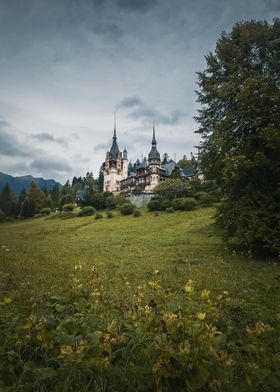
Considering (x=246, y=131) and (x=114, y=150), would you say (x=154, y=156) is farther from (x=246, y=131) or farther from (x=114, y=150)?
(x=246, y=131)

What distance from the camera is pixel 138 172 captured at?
379 ft

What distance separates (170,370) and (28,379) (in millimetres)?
1521

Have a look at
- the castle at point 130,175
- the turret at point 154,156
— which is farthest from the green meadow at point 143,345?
the turret at point 154,156

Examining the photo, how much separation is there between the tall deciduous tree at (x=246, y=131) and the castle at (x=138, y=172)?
78171 millimetres

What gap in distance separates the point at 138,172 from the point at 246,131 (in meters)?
99.0

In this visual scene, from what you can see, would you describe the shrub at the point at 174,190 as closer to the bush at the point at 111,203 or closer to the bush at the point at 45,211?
the bush at the point at 111,203

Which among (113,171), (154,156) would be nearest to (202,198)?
(154,156)

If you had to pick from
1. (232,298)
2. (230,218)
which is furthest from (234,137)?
(232,298)

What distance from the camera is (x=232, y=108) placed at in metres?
17.5

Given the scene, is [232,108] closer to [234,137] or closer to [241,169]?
[234,137]

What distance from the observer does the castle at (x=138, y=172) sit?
10500cm

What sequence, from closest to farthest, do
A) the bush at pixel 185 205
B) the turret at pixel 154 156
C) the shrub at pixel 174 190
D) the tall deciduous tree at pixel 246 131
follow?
the tall deciduous tree at pixel 246 131, the bush at pixel 185 205, the shrub at pixel 174 190, the turret at pixel 154 156

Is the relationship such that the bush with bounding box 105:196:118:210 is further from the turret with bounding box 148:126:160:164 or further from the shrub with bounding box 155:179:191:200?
the turret with bounding box 148:126:160:164

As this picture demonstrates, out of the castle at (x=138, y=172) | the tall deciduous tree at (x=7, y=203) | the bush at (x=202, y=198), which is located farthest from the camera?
the castle at (x=138, y=172)
